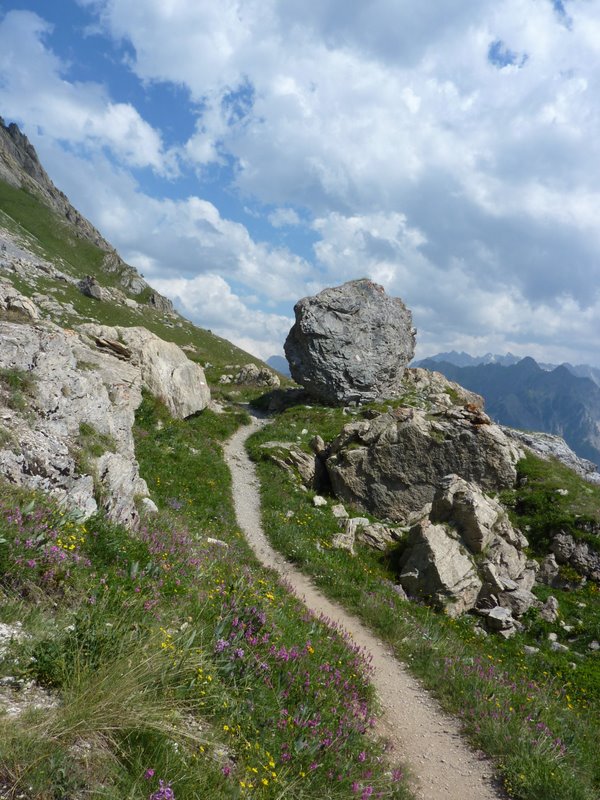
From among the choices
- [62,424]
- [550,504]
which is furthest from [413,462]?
[62,424]

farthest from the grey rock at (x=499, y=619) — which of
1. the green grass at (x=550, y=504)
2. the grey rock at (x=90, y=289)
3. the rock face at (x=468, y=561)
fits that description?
the grey rock at (x=90, y=289)

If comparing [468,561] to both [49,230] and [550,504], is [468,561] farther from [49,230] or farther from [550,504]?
[49,230]

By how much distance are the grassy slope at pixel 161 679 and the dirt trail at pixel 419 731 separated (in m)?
0.82

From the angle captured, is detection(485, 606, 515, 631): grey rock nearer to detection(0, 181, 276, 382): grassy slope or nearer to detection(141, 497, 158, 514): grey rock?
detection(141, 497, 158, 514): grey rock

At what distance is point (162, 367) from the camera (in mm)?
29078

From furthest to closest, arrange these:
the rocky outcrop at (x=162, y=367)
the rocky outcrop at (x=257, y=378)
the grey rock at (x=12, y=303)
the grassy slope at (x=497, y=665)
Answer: the rocky outcrop at (x=257, y=378)
the rocky outcrop at (x=162, y=367)
the grey rock at (x=12, y=303)
the grassy slope at (x=497, y=665)

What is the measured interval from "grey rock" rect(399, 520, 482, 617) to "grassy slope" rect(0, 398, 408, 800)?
729 centimetres

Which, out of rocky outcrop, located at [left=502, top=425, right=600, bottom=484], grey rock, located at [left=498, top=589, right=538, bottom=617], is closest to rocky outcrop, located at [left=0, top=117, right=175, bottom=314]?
rocky outcrop, located at [left=502, top=425, right=600, bottom=484]

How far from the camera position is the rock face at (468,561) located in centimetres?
1630

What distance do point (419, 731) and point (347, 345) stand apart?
34.5m

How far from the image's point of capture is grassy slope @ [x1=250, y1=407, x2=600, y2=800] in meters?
8.15

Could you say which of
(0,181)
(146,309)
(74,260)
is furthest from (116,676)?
(0,181)

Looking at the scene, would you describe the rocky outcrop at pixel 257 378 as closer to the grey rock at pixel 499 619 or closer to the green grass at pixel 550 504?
the green grass at pixel 550 504

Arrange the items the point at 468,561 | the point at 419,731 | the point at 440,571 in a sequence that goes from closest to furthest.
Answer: the point at 419,731, the point at 440,571, the point at 468,561
